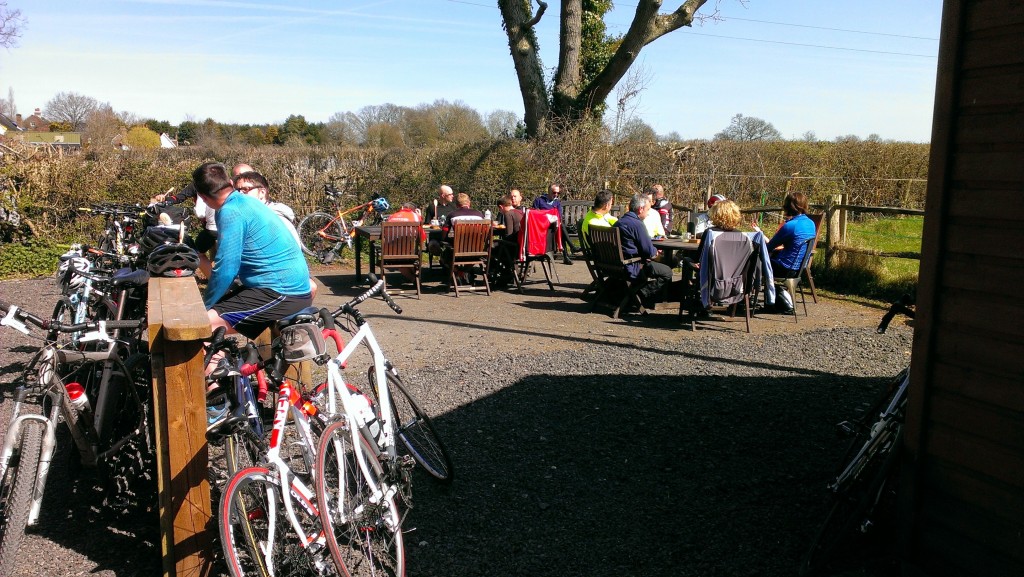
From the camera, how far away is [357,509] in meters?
3.12

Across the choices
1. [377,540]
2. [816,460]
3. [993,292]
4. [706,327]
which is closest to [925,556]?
[993,292]

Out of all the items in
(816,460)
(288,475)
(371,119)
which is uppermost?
(371,119)

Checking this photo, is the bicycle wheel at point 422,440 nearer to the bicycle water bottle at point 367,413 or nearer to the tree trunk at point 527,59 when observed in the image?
the bicycle water bottle at point 367,413

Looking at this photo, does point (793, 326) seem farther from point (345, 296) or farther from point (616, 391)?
point (345, 296)

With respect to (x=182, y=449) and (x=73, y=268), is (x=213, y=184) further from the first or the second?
(x=182, y=449)

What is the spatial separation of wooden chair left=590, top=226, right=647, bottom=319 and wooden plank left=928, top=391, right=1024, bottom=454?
5647 mm

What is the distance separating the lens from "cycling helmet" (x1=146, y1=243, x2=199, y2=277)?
4.12 m

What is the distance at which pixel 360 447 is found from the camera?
3203 millimetres

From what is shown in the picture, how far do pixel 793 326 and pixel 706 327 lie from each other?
960 millimetres

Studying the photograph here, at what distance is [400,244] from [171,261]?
19.1 feet

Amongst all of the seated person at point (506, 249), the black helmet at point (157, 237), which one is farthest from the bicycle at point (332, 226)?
the black helmet at point (157, 237)

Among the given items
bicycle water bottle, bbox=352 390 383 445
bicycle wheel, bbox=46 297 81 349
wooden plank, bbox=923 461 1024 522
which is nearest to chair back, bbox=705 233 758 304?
wooden plank, bbox=923 461 1024 522

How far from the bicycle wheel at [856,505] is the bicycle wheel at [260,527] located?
2.11 meters

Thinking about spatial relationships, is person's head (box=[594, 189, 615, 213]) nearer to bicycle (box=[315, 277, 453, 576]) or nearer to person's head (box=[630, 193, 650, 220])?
person's head (box=[630, 193, 650, 220])
